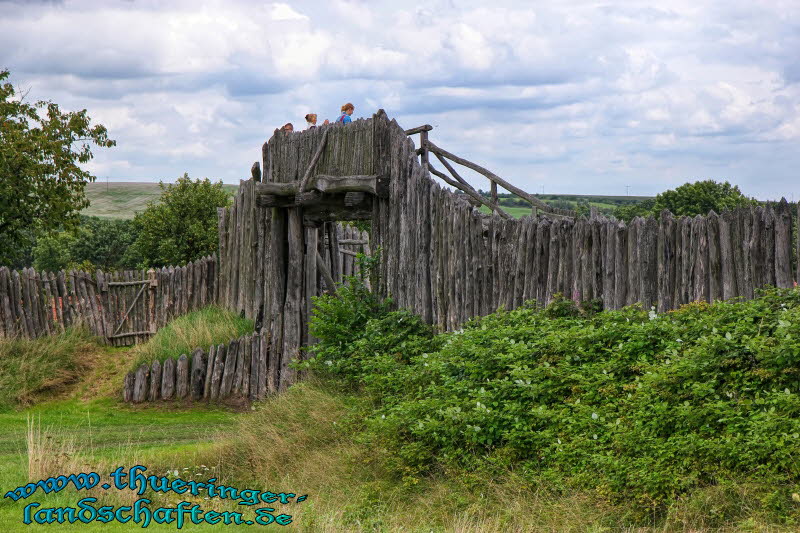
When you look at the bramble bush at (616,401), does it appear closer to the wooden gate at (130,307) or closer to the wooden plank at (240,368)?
the wooden plank at (240,368)

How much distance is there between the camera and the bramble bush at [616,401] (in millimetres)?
6781

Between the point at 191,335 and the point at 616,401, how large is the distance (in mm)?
10139

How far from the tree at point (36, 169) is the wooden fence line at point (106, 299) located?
3620 millimetres

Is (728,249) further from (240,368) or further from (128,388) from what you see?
(128,388)

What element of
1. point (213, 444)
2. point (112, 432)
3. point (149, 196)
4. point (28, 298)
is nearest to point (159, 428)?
point (112, 432)

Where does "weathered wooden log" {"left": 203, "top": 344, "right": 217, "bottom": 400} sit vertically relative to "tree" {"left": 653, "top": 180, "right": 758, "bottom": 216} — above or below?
below

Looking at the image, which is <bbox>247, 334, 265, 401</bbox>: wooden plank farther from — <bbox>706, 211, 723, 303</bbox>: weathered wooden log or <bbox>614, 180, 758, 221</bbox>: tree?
<bbox>614, 180, 758, 221</bbox>: tree

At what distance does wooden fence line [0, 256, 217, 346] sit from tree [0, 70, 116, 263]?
11.9ft

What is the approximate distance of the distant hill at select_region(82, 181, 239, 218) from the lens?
335ft

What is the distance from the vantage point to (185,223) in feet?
104

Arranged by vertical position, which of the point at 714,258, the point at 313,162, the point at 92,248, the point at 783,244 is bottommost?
the point at 92,248

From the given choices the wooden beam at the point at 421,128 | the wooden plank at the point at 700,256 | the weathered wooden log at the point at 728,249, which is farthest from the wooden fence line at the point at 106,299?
the weathered wooden log at the point at 728,249

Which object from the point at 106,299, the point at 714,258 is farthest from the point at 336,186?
the point at 106,299

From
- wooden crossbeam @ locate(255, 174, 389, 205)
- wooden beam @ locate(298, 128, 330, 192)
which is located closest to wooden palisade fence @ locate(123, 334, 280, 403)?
wooden crossbeam @ locate(255, 174, 389, 205)
